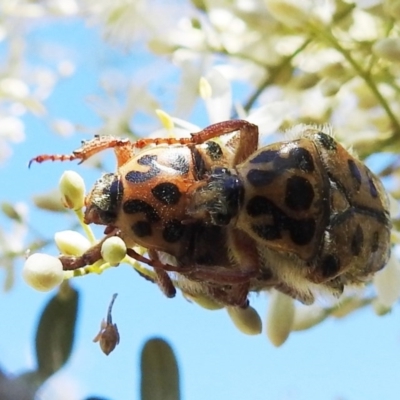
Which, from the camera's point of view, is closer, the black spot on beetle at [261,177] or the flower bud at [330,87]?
the black spot on beetle at [261,177]

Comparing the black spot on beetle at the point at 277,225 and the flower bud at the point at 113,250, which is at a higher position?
the black spot on beetle at the point at 277,225

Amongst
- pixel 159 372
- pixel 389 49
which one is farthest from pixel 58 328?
pixel 389 49

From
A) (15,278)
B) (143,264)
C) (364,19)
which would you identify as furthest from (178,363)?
(364,19)

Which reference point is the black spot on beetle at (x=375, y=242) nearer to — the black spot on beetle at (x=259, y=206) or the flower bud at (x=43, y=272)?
the black spot on beetle at (x=259, y=206)

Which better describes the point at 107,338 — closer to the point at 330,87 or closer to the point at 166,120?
the point at 166,120

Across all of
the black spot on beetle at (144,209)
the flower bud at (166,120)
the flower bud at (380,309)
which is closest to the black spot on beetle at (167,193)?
the black spot on beetle at (144,209)

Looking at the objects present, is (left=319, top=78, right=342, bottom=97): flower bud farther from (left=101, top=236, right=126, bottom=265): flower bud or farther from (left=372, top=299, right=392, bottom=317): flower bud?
(left=101, top=236, right=126, bottom=265): flower bud
